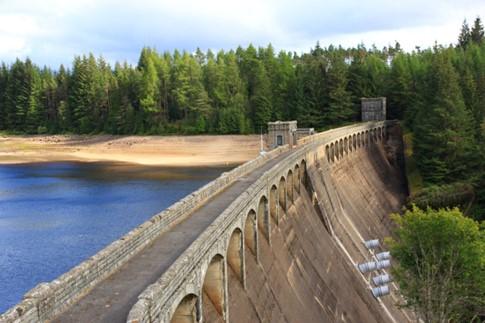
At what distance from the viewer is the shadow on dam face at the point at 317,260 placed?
2526cm

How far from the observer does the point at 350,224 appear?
49.7 metres

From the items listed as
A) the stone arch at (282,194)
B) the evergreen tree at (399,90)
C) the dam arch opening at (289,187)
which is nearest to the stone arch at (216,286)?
the stone arch at (282,194)

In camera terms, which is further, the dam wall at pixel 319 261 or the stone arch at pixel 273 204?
the stone arch at pixel 273 204

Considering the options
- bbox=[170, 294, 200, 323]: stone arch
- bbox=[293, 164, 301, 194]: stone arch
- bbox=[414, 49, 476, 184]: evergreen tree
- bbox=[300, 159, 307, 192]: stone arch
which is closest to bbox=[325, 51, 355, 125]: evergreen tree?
bbox=[414, 49, 476, 184]: evergreen tree

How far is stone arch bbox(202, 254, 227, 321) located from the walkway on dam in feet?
5.01

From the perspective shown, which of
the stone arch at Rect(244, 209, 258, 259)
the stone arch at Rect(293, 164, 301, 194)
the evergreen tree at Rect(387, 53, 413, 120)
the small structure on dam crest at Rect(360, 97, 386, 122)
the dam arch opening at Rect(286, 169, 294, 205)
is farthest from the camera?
the evergreen tree at Rect(387, 53, 413, 120)

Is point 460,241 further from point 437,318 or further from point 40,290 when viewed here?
point 40,290

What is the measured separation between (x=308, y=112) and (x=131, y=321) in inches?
3586

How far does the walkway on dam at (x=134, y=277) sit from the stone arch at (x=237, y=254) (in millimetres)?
1536

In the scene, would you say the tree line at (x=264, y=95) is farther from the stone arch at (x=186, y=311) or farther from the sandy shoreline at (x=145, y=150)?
the stone arch at (x=186, y=311)

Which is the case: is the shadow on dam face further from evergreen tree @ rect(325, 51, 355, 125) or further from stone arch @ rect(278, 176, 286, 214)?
evergreen tree @ rect(325, 51, 355, 125)

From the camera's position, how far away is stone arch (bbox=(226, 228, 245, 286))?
23.9 metres

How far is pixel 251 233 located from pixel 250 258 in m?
1.63

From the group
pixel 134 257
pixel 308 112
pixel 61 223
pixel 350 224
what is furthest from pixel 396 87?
pixel 134 257
